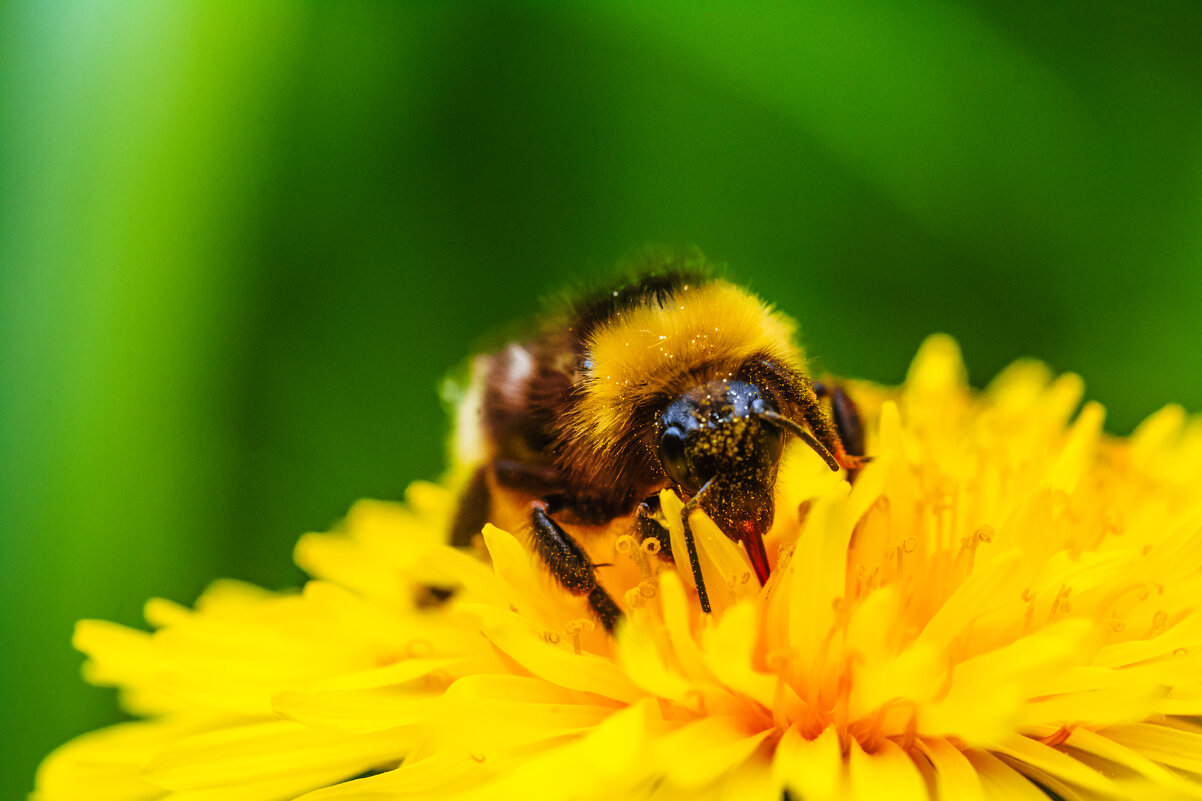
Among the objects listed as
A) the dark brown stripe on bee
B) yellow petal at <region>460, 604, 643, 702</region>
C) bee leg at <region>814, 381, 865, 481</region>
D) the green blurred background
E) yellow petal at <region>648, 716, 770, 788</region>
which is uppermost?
the green blurred background

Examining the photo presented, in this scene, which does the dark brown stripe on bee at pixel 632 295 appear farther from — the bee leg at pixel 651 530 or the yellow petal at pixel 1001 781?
the yellow petal at pixel 1001 781

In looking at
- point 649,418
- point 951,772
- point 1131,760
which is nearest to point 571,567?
point 649,418

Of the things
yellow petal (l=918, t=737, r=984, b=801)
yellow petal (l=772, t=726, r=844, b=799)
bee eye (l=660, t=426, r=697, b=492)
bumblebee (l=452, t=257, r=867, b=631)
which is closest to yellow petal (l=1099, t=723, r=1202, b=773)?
yellow petal (l=918, t=737, r=984, b=801)

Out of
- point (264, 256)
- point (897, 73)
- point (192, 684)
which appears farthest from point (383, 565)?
point (897, 73)

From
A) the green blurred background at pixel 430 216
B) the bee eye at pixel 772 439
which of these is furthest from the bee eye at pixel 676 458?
the green blurred background at pixel 430 216

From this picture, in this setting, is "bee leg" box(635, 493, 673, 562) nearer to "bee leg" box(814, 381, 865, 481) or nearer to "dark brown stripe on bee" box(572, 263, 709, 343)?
"dark brown stripe on bee" box(572, 263, 709, 343)

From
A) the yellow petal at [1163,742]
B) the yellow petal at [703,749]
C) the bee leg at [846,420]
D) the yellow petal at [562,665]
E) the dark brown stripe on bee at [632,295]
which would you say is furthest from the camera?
the bee leg at [846,420]

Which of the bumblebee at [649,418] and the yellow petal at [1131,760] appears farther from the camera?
the bumblebee at [649,418]

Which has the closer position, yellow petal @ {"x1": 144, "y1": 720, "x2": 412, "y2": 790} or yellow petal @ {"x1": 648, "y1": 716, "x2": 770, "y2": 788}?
yellow petal @ {"x1": 648, "y1": 716, "x2": 770, "y2": 788}
